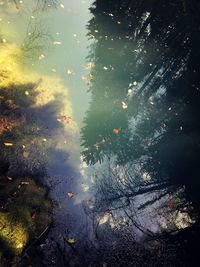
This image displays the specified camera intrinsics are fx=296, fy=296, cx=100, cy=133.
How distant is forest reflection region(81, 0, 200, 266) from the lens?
911 centimetres

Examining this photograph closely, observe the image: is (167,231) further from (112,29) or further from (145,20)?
(145,20)

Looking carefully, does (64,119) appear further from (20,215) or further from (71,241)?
(71,241)

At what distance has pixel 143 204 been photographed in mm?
8945

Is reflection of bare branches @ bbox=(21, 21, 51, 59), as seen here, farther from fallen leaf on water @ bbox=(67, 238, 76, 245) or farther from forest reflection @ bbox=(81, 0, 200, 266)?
fallen leaf on water @ bbox=(67, 238, 76, 245)

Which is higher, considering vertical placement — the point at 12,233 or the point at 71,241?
the point at 12,233

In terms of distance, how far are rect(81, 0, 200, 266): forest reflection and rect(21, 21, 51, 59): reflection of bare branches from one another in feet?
7.39

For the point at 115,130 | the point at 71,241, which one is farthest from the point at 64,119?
the point at 71,241

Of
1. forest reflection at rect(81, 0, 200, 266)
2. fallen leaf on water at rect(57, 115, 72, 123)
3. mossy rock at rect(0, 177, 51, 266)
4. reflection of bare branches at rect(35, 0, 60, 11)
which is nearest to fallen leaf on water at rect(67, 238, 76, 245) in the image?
mossy rock at rect(0, 177, 51, 266)

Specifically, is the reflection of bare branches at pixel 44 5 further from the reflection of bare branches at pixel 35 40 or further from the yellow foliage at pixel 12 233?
the yellow foliage at pixel 12 233

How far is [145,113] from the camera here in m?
12.5

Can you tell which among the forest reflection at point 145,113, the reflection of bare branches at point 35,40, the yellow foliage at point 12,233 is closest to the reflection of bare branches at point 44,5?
the reflection of bare branches at point 35,40

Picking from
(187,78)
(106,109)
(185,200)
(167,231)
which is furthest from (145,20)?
(167,231)

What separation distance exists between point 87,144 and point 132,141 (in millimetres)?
2043

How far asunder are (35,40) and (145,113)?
5.62 meters
